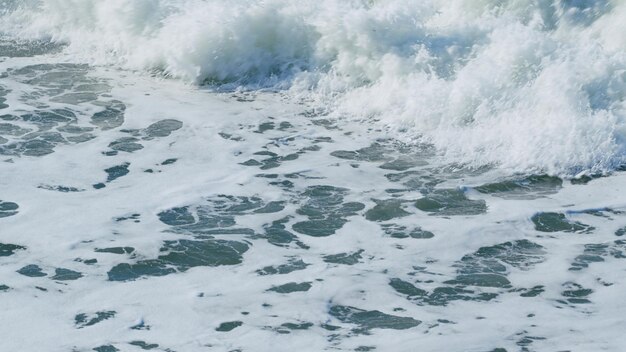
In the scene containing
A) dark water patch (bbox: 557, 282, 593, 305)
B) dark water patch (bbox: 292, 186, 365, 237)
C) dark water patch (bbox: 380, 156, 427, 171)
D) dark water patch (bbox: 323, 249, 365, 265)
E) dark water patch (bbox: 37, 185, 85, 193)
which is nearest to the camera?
dark water patch (bbox: 557, 282, 593, 305)

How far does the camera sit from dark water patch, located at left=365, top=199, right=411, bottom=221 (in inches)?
306

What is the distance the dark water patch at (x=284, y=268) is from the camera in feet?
22.5

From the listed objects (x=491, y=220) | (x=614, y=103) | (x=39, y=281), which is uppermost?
(x=614, y=103)

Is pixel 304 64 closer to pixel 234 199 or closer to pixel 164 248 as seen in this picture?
pixel 234 199

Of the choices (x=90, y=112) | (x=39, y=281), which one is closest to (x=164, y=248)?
(x=39, y=281)

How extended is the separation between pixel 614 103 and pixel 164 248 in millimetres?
4576

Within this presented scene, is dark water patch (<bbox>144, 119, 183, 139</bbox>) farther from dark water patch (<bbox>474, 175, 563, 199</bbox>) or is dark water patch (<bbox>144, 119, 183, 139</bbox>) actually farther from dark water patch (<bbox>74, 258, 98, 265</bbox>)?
dark water patch (<bbox>474, 175, 563, 199</bbox>)

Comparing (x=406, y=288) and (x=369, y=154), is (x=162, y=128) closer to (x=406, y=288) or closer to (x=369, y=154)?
(x=369, y=154)

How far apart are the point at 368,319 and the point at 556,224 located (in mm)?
2066

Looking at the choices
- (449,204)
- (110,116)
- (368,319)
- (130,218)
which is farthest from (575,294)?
(110,116)

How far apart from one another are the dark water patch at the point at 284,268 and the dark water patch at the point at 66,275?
122cm

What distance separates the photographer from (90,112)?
1062 cm

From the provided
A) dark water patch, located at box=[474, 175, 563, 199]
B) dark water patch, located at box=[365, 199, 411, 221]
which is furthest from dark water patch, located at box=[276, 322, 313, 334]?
dark water patch, located at box=[474, 175, 563, 199]

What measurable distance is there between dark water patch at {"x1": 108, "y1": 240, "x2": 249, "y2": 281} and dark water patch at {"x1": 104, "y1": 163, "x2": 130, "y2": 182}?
1.63 meters
